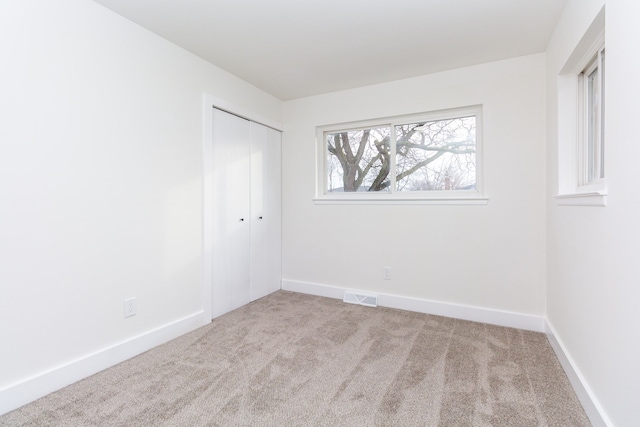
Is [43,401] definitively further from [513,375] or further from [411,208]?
[411,208]

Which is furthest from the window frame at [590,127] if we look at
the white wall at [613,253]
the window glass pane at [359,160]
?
the window glass pane at [359,160]

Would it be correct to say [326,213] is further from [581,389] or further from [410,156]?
[581,389]

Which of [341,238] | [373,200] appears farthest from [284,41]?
[341,238]

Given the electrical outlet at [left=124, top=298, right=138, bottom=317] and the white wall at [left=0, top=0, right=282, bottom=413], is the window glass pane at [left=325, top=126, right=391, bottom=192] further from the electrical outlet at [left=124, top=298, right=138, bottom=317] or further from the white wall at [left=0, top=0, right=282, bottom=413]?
the electrical outlet at [left=124, top=298, right=138, bottom=317]

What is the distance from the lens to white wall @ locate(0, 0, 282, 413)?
162 centimetres

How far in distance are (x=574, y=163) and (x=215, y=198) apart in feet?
9.20

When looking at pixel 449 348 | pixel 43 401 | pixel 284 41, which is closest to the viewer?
pixel 43 401

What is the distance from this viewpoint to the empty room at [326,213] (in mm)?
1570

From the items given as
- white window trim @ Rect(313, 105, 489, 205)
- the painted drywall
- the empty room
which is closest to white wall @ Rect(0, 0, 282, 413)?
the empty room

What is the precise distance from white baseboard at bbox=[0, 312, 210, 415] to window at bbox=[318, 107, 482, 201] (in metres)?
2.06

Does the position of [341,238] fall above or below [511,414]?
above

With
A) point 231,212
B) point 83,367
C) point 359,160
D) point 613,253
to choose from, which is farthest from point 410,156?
point 83,367

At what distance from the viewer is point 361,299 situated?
3.28 m

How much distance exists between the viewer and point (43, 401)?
1.65 meters
